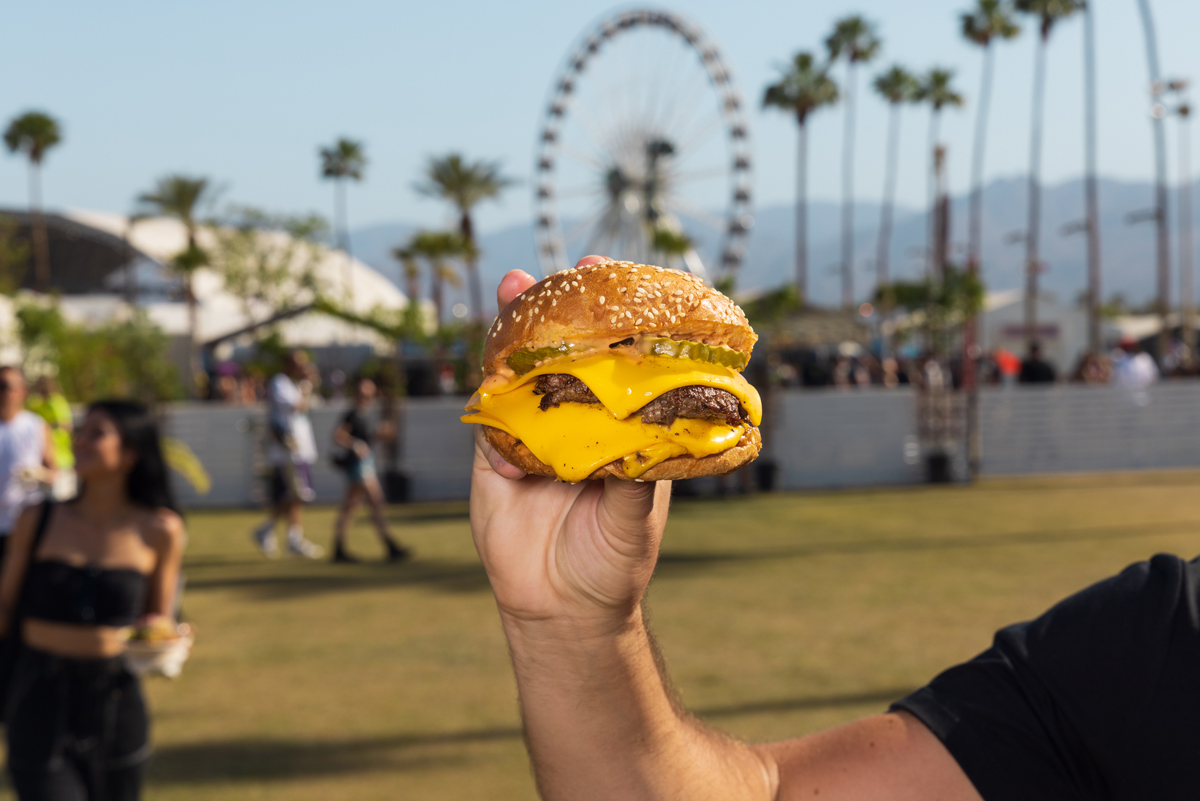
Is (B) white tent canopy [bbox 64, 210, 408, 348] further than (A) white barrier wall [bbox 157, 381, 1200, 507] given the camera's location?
Yes

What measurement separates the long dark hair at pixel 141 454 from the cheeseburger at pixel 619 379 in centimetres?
252

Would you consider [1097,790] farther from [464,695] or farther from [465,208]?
[465,208]

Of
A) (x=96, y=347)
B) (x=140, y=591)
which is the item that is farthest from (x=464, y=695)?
(x=96, y=347)

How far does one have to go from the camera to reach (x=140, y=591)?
3.41m

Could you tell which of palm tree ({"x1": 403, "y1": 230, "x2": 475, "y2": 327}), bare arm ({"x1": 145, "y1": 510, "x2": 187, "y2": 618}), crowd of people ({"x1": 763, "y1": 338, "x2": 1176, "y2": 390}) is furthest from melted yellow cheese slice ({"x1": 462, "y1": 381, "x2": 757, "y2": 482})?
palm tree ({"x1": 403, "y1": 230, "x2": 475, "y2": 327})

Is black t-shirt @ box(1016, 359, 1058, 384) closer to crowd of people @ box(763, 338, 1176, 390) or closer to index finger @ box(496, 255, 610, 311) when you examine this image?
crowd of people @ box(763, 338, 1176, 390)

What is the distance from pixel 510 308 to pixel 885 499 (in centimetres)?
1147

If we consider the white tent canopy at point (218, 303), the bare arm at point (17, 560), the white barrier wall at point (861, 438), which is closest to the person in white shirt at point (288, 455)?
the white barrier wall at point (861, 438)

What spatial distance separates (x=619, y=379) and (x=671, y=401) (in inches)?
3.2

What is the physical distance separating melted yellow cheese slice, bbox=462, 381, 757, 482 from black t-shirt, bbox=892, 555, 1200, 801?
0.58 meters

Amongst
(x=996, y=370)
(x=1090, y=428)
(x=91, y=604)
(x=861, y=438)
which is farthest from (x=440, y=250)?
(x=91, y=604)

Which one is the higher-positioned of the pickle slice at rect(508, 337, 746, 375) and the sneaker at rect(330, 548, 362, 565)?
the pickle slice at rect(508, 337, 746, 375)

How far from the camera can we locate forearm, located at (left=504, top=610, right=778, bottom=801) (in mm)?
1284

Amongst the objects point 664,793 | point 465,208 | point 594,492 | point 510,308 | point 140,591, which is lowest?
point 140,591
